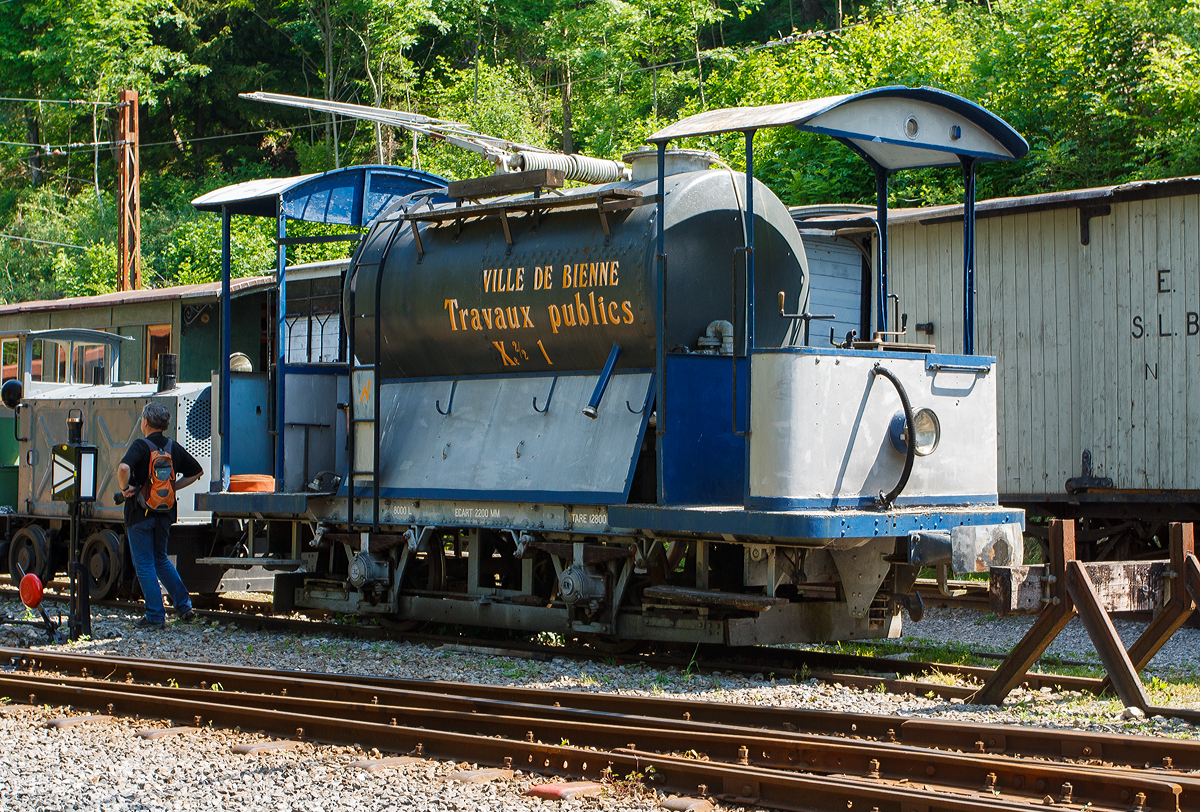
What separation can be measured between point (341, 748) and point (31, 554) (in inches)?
376

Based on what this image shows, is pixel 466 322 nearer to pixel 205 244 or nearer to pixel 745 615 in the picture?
pixel 745 615

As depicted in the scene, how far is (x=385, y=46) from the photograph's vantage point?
122 feet

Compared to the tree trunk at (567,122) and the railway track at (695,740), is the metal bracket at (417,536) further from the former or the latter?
the tree trunk at (567,122)

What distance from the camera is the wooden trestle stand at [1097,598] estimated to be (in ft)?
22.4

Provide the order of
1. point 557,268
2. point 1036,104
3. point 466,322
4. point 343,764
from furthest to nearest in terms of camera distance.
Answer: point 1036,104
point 466,322
point 557,268
point 343,764

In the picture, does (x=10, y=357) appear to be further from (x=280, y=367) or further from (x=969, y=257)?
(x=969, y=257)

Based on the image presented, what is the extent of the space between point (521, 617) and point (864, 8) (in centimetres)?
2999

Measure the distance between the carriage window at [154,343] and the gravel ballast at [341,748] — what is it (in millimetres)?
9224

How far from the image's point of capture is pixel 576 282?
915 centimetres

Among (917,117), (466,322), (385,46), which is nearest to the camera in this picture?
(917,117)

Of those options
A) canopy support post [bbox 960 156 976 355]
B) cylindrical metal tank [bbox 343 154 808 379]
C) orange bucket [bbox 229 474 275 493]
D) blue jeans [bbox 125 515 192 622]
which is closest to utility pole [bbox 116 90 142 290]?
blue jeans [bbox 125 515 192 622]

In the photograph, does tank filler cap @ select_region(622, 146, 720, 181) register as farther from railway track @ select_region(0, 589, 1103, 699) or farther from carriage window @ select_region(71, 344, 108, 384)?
carriage window @ select_region(71, 344, 108, 384)

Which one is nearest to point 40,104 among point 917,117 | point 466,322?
point 466,322

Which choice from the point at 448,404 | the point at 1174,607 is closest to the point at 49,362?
the point at 448,404
